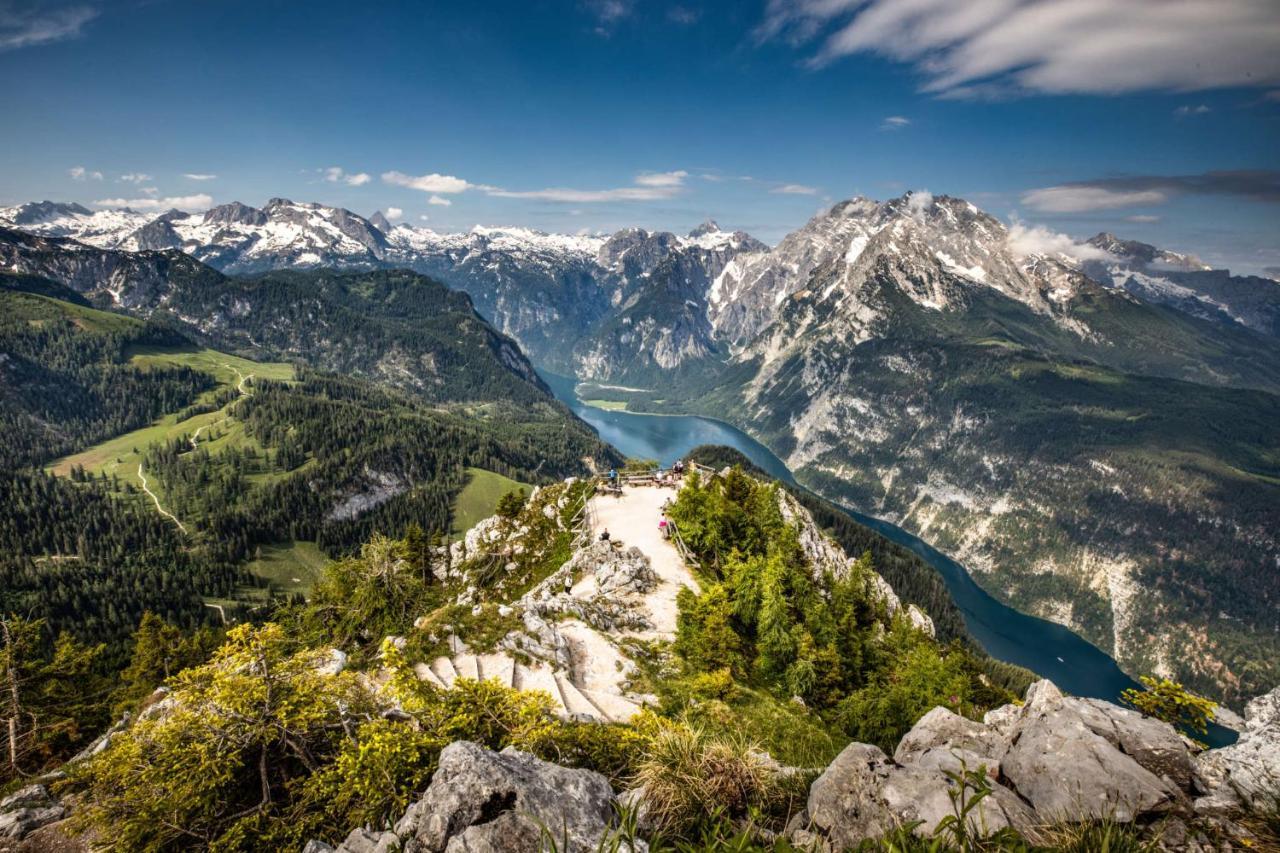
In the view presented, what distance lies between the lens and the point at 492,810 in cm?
1023

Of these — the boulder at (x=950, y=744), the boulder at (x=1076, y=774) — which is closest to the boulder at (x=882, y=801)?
Answer: the boulder at (x=1076, y=774)

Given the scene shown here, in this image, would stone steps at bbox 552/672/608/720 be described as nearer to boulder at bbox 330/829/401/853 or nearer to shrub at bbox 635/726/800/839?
boulder at bbox 330/829/401/853

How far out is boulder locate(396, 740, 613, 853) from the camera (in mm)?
9320

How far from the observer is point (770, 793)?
11188mm

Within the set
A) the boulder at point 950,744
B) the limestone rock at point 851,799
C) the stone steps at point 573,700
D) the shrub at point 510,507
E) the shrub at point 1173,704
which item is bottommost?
the shrub at point 510,507

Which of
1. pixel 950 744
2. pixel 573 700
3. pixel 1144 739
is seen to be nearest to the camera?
pixel 1144 739

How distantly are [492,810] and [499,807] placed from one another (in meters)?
0.14

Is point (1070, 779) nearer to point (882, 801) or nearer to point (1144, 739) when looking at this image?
point (1144, 739)

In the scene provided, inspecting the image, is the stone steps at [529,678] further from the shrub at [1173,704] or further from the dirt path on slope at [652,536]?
the shrub at [1173,704]

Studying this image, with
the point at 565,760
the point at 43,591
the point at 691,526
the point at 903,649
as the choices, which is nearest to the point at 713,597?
the point at 691,526

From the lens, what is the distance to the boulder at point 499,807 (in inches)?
367

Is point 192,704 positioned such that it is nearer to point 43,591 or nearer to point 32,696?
point 32,696

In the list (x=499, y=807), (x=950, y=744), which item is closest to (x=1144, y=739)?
(x=950, y=744)

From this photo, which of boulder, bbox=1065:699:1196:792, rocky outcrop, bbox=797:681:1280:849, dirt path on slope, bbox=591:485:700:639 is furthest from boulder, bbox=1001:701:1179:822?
dirt path on slope, bbox=591:485:700:639
